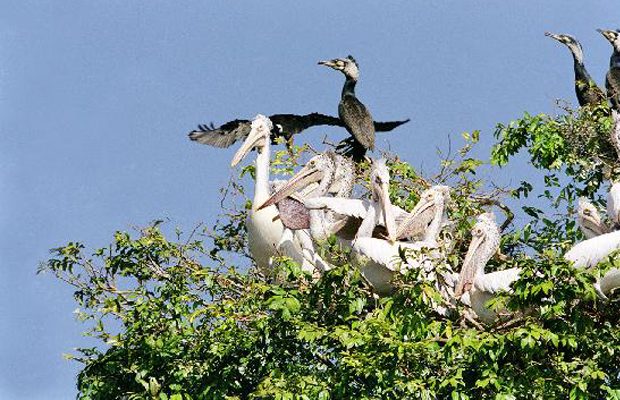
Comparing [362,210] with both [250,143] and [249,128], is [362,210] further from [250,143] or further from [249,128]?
[249,128]

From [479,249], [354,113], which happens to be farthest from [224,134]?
[479,249]

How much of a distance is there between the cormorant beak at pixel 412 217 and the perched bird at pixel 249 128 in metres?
3.01

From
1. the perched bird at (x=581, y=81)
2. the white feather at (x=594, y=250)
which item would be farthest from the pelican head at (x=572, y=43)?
the white feather at (x=594, y=250)

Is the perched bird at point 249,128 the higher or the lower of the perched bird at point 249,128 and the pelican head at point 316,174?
the higher

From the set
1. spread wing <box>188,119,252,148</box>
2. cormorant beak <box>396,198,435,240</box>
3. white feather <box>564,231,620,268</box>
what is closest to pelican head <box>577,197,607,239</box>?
white feather <box>564,231,620,268</box>

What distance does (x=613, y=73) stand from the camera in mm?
15352

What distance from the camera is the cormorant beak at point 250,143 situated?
14633 millimetres

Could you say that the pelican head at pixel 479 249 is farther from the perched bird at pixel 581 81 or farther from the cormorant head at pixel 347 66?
the cormorant head at pixel 347 66

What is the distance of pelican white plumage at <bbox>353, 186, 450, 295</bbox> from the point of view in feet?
38.8

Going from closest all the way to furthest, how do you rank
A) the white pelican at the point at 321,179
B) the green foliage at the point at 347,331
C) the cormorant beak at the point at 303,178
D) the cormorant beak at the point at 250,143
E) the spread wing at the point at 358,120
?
the green foliage at the point at 347,331 → the white pelican at the point at 321,179 → the cormorant beak at the point at 303,178 → the cormorant beak at the point at 250,143 → the spread wing at the point at 358,120

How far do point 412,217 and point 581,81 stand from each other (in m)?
3.42

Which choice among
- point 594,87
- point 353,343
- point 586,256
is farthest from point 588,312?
point 594,87

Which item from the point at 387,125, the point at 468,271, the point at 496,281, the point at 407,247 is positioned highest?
the point at 387,125

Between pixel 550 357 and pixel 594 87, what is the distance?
14.5 feet
